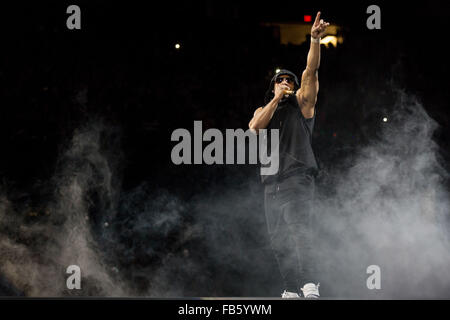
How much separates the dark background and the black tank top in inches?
41.6

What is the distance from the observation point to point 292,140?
418cm

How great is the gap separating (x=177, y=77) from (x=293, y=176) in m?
2.35

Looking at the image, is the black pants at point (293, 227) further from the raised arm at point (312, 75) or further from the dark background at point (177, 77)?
the dark background at point (177, 77)

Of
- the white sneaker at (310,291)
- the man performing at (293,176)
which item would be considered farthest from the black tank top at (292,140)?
the white sneaker at (310,291)

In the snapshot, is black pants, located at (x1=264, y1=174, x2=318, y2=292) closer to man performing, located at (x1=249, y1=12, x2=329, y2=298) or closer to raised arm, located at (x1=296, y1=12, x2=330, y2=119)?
man performing, located at (x1=249, y1=12, x2=329, y2=298)

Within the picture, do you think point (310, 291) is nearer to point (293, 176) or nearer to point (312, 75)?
point (293, 176)

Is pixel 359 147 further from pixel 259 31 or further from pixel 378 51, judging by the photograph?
pixel 259 31

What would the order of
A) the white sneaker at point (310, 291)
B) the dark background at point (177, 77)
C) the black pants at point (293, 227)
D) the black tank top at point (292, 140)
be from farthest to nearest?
1. the dark background at point (177, 77)
2. the black tank top at point (292, 140)
3. the black pants at point (293, 227)
4. the white sneaker at point (310, 291)

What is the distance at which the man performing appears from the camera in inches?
148

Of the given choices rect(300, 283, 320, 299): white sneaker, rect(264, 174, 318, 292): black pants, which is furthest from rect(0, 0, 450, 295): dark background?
rect(300, 283, 320, 299): white sneaker

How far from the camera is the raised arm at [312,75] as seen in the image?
12.4ft

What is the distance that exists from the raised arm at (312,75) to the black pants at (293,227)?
732mm

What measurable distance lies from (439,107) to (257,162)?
95.6 inches

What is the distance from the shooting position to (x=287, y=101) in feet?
14.0
